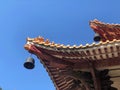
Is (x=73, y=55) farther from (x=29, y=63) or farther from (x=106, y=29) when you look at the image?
(x=106, y=29)

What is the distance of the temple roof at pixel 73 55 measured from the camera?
377 inches

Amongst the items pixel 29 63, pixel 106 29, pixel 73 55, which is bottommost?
pixel 29 63

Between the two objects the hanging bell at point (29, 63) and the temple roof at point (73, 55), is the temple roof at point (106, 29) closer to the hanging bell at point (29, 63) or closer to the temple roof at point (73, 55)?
the temple roof at point (73, 55)

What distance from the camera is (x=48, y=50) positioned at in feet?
33.1

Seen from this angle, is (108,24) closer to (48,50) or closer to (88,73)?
(88,73)

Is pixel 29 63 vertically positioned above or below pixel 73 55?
below

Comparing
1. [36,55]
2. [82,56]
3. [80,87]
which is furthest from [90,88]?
[36,55]

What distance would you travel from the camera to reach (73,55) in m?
9.91

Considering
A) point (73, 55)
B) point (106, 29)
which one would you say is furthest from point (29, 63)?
point (106, 29)

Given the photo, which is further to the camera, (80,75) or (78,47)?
(80,75)

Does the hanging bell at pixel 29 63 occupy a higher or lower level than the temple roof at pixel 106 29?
lower

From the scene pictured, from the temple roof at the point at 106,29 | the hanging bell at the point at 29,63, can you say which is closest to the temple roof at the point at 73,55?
the hanging bell at the point at 29,63

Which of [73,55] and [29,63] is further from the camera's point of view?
[29,63]

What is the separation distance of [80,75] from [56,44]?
140cm
